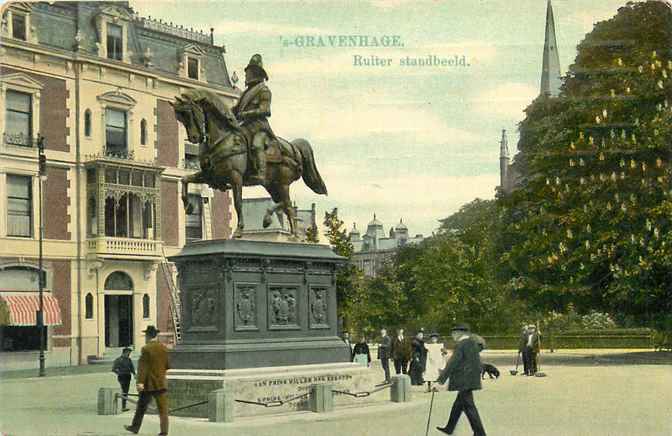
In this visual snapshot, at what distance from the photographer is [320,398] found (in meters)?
19.9

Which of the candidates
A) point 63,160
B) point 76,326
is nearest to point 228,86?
point 63,160

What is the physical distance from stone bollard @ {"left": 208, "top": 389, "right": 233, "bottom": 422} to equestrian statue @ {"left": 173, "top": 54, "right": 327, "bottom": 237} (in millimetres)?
3909

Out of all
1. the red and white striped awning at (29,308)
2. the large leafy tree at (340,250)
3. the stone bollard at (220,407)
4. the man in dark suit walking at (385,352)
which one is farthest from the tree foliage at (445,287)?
the stone bollard at (220,407)

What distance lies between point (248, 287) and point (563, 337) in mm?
42952

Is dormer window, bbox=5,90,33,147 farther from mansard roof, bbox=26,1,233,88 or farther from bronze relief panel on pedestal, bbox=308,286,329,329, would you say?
bronze relief panel on pedestal, bbox=308,286,329,329

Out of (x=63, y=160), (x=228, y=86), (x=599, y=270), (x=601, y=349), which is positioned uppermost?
(x=228, y=86)

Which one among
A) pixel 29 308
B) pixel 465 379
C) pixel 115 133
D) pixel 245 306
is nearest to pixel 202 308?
pixel 245 306

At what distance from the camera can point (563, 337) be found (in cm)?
6012

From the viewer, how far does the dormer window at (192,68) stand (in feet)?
157

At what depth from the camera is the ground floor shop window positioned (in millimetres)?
37375

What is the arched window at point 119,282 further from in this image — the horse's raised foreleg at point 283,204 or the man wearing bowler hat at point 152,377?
the man wearing bowler hat at point 152,377

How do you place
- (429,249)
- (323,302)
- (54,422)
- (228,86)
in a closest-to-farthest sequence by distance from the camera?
(54,422) → (323,302) → (228,86) → (429,249)

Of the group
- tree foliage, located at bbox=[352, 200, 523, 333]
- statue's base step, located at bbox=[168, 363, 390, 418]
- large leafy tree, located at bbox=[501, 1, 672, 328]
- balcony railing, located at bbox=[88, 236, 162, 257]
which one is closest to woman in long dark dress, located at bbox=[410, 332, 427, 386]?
large leafy tree, located at bbox=[501, 1, 672, 328]

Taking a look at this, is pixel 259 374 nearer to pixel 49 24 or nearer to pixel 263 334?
pixel 263 334
